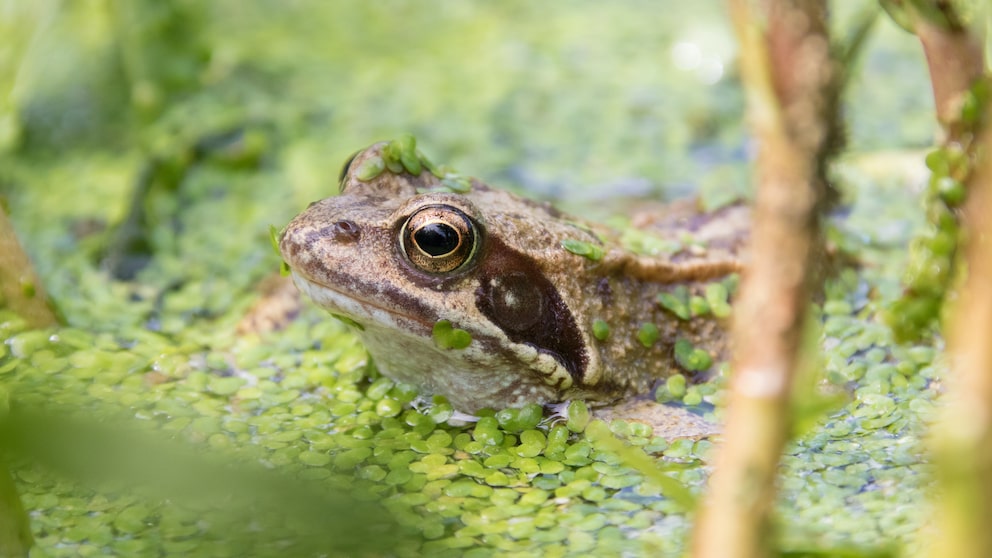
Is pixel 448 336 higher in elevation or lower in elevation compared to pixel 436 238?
lower

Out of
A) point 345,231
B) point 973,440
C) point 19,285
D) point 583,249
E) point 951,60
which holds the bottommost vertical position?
point 19,285

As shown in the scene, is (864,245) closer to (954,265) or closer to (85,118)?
(954,265)

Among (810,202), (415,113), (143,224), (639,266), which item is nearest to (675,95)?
(415,113)

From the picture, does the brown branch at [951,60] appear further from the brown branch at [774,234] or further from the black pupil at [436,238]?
the black pupil at [436,238]

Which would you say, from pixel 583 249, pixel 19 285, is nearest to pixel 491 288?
pixel 583 249

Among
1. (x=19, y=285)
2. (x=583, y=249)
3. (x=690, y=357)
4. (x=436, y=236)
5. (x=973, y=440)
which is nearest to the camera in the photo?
(x=973, y=440)

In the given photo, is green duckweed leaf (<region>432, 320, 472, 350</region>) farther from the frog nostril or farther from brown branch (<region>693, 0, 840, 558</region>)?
brown branch (<region>693, 0, 840, 558</region>)

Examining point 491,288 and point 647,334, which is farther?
point 647,334

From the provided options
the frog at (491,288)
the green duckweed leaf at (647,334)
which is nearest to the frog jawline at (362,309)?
the frog at (491,288)

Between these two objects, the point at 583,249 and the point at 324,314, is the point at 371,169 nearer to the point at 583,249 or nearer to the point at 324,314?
the point at 583,249
